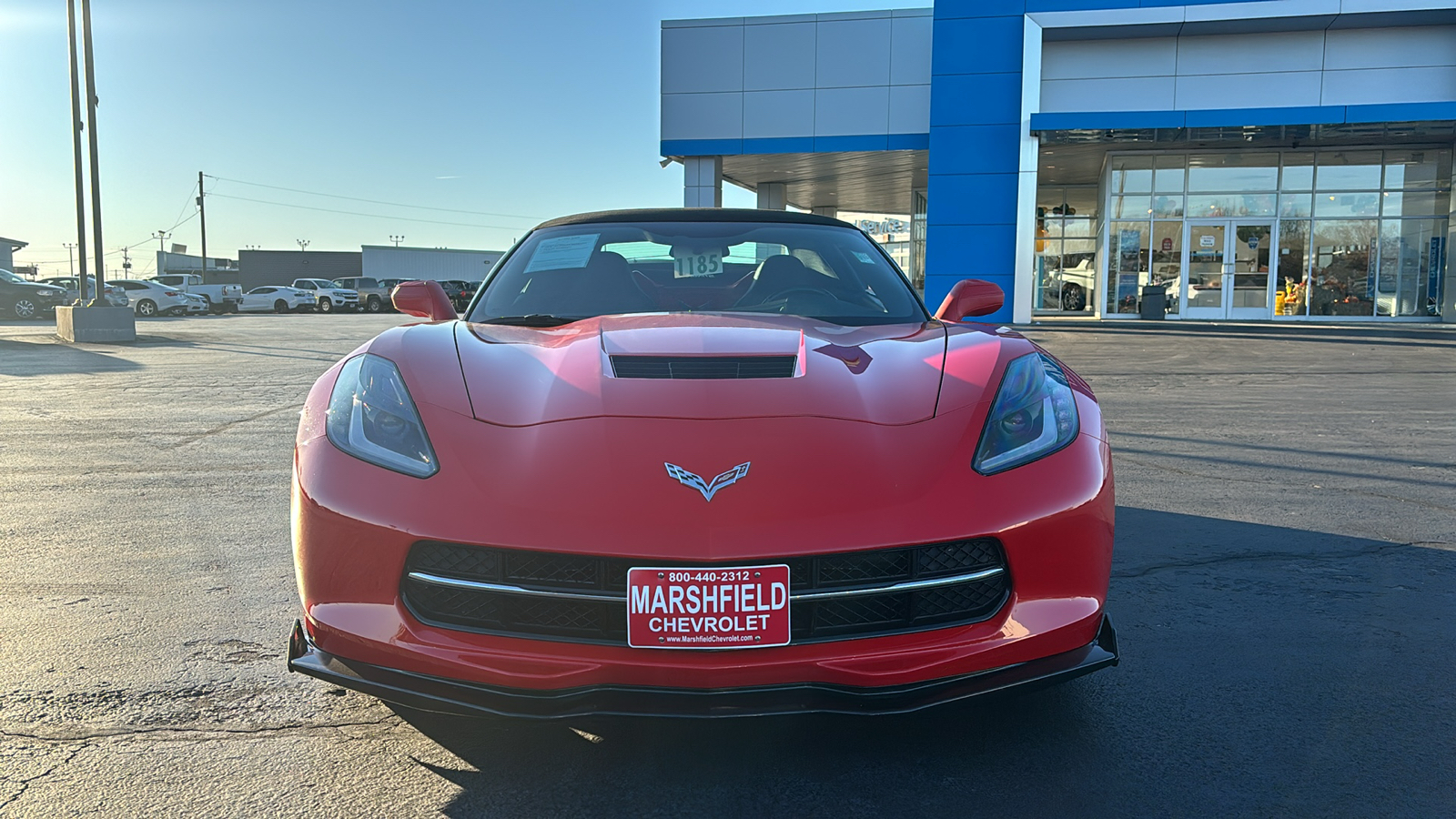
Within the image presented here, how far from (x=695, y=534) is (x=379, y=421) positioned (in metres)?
0.83

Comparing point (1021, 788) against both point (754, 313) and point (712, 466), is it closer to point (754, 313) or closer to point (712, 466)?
point (712, 466)

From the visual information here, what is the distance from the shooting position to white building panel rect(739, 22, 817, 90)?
23.5m

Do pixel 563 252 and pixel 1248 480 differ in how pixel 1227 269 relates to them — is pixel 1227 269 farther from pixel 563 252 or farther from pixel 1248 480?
pixel 563 252

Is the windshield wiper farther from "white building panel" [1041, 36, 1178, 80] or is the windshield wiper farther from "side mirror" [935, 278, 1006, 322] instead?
"white building panel" [1041, 36, 1178, 80]

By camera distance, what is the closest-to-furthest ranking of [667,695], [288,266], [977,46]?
[667,695]
[977,46]
[288,266]

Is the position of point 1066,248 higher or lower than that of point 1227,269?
higher

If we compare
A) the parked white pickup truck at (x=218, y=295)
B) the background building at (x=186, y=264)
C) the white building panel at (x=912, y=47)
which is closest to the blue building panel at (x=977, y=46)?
the white building panel at (x=912, y=47)

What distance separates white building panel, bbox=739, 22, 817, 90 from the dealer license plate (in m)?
23.1

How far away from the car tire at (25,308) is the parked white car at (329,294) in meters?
13.2

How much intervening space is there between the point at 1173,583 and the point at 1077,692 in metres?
1.19

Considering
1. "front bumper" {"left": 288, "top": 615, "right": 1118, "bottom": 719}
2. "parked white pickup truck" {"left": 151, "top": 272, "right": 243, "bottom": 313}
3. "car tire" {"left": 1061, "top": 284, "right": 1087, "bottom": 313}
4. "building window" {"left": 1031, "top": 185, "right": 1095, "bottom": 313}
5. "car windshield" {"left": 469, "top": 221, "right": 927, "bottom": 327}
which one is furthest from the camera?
"parked white pickup truck" {"left": 151, "top": 272, "right": 243, "bottom": 313}

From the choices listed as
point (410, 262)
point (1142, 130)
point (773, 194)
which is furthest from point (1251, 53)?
point (410, 262)

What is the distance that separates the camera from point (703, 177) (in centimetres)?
2506

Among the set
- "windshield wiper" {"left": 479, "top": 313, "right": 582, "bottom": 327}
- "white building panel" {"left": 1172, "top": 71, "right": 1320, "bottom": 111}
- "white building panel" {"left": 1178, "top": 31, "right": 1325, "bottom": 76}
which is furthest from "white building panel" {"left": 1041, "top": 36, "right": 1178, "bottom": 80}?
"windshield wiper" {"left": 479, "top": 313, "right": 582, "bottom": 327}
